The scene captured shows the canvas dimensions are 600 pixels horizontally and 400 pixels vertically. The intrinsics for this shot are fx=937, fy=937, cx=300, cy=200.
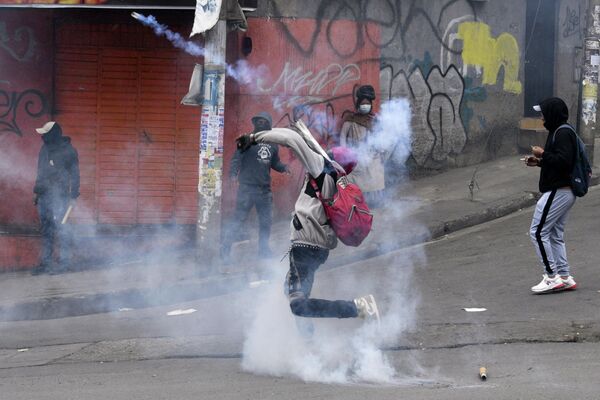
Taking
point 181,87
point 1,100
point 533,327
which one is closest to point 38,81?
point 1,100

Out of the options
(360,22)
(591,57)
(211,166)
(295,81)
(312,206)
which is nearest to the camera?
(312,206)

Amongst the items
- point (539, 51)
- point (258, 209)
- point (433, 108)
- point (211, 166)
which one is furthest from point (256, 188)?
point (539, 51)

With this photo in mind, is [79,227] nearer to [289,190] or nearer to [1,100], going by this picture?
[1,100]

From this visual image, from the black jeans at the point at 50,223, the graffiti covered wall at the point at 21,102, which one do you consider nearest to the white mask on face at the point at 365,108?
the black jeans at the point at 50,223

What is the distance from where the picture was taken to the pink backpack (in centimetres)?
621

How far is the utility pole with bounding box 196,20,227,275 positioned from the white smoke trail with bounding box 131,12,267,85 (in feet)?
7.80

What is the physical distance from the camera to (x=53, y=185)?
11.0 m

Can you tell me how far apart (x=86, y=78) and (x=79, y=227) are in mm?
1929

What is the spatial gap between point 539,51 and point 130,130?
7690 mm

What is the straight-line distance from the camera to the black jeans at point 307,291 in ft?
20.5

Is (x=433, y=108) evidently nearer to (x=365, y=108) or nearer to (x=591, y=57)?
(x=591, y=57)

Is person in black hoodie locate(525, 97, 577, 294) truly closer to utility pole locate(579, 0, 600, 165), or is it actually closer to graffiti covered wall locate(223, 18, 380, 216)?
graffiti covered wall locate(223, 18, 380, 216)

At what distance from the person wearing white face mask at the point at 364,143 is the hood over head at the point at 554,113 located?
88.8 inches

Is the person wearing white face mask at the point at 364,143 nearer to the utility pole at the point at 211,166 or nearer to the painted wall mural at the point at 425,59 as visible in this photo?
the utility pole at the point at 211,166
